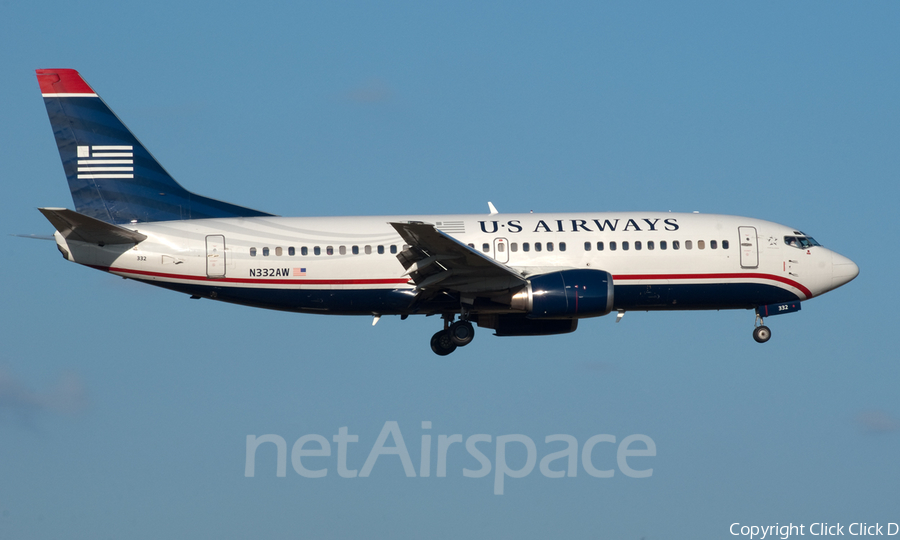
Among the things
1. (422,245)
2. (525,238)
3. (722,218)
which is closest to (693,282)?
(722,218)

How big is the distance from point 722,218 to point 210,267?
18.8 meters

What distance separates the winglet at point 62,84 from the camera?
40.6 meters

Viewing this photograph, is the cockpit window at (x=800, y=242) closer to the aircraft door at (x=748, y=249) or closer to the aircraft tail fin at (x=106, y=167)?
the aircraft door at (x=748, y=249)

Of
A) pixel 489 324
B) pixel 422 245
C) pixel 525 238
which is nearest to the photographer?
pixel 422 245

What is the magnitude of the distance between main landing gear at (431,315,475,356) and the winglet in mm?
15930

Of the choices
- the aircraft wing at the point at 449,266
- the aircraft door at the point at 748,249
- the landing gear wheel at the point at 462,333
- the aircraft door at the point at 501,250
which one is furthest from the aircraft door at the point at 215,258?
the aircraft door at the point at 748,249

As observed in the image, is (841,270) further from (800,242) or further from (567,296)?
(567,296)

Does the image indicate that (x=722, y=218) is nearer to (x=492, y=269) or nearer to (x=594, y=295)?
(x=594, y=295)

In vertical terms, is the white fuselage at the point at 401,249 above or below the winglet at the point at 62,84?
below

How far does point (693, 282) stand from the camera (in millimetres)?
38844

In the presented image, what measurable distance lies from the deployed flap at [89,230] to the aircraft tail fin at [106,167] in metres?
2.19

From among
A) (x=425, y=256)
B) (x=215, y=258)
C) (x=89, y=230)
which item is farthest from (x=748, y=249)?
(x=89, y=230)

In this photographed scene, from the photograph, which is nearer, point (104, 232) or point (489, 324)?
point (104, 232)

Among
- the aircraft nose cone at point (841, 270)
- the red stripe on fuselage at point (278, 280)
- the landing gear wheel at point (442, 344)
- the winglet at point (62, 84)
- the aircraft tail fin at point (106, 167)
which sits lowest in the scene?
the landing gear wheel at point (442, 344)
